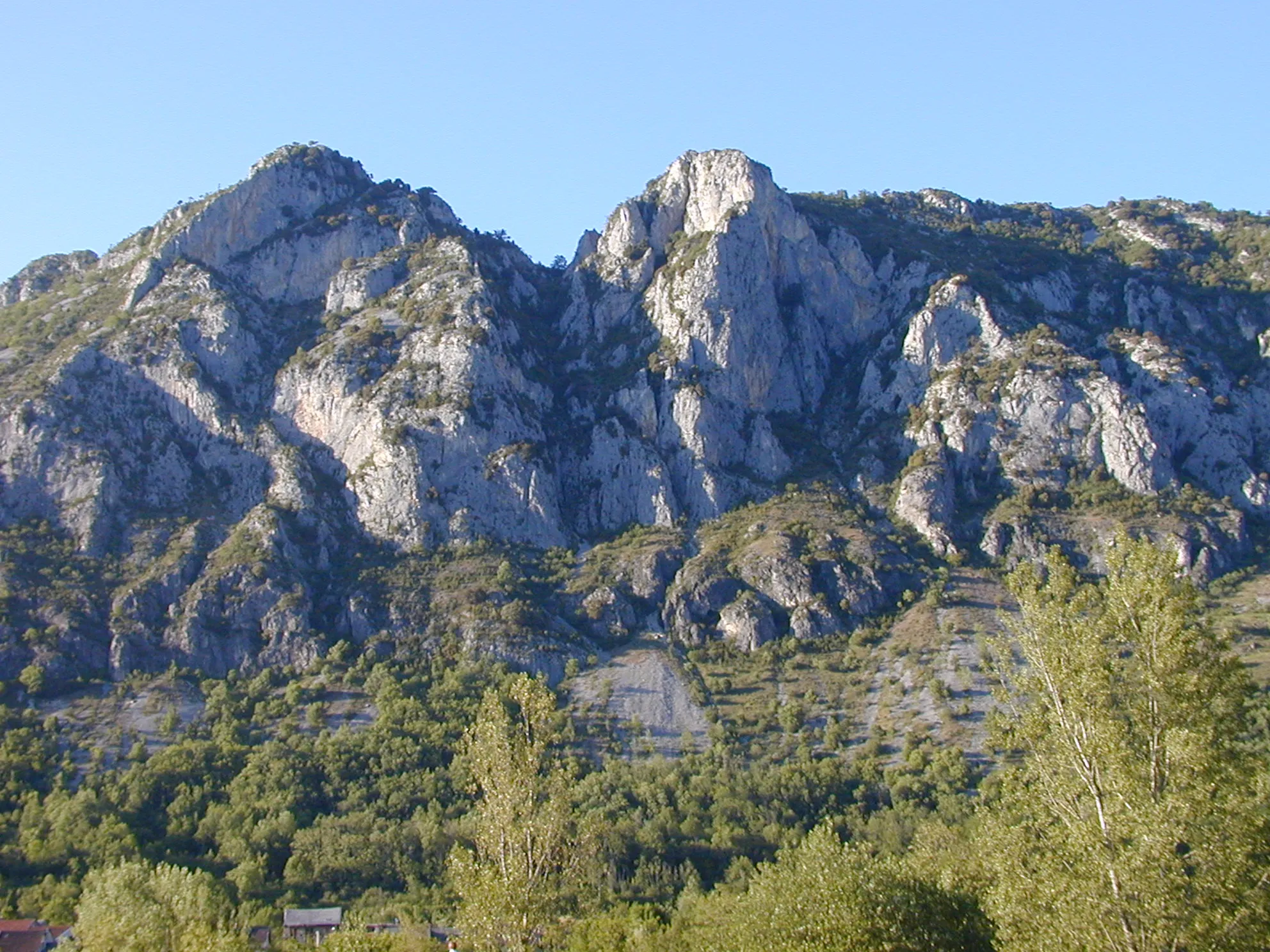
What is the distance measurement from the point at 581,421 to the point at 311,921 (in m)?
74.6

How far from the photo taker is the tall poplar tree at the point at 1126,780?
3088cm

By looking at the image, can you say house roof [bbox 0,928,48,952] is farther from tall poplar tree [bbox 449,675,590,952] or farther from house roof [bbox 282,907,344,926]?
tall poplar tree [bbox 449,675,590,952]

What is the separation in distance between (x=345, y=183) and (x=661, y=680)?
328 feet

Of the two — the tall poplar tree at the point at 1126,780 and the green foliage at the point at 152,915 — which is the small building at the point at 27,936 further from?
the tall poplar tree at the point at 1126,780

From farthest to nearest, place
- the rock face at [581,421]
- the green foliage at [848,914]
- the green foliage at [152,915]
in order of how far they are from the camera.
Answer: the rock face at [581,421], the green foliage at [152,915], the green foliage at [848,914]

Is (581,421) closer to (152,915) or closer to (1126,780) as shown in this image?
(152,915)

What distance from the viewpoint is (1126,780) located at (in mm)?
33750

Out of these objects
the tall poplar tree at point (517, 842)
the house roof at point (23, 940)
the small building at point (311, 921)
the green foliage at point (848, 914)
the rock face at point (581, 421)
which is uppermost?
the rock face at point (581, 421)

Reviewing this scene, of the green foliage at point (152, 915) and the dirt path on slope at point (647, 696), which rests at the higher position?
the dirt path on slope at point (647, 696)

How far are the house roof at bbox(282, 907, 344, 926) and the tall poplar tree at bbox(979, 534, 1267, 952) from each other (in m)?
44.0

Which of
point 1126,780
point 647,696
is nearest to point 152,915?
point 1126,780

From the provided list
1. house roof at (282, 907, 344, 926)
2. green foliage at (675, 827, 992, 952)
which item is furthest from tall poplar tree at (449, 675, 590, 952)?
house roof at (282, 907, 344, 926)

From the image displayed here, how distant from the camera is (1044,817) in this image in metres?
36.8

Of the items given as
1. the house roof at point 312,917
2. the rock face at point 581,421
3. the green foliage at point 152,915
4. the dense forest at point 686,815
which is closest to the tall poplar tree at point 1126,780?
the dense forest at point 686,815
